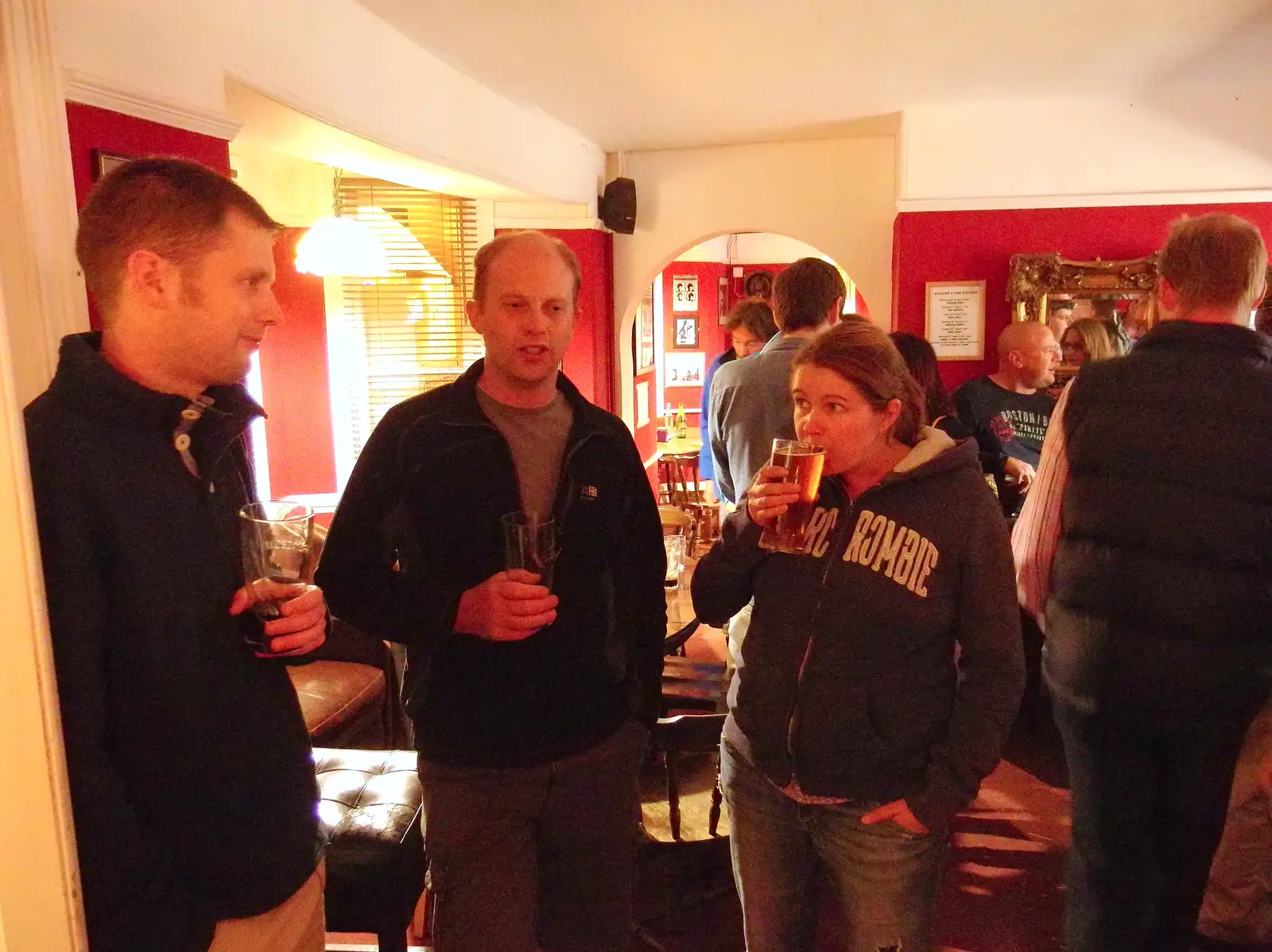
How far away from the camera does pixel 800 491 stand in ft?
4.17

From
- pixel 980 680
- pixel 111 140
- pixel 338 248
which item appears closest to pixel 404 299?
pixel 338 248

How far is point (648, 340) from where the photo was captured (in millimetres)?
7336

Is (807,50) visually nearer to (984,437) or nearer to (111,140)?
(984,437)

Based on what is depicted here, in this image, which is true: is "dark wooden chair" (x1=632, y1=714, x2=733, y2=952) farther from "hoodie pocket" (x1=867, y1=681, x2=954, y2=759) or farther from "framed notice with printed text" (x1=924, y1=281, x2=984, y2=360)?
"framed notice with printed text" (x1=924, y1=281, x2=984, y2=360)

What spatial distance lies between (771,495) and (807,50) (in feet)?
9.81

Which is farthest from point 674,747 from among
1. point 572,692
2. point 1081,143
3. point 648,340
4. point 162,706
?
point 648,340

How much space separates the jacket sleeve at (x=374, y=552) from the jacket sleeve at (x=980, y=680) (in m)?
0.82

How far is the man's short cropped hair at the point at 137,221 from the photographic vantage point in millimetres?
969

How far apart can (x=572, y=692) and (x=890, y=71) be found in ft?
11.7

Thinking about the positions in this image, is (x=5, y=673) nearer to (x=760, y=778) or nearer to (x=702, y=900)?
(x=760, y=778)

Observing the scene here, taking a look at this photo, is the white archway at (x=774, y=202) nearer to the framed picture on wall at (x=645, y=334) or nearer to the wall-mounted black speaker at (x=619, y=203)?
the wall-mounted black speaker at (x=619, y=203)

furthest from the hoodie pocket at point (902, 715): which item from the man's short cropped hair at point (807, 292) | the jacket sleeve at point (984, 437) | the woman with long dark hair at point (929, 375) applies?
the jacket sleeve at point (984, 437)

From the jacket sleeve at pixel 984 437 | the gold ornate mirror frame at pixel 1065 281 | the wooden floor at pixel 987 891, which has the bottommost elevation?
the wooden floor at pixel 987 891

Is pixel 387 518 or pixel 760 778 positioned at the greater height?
pixel 387 518
